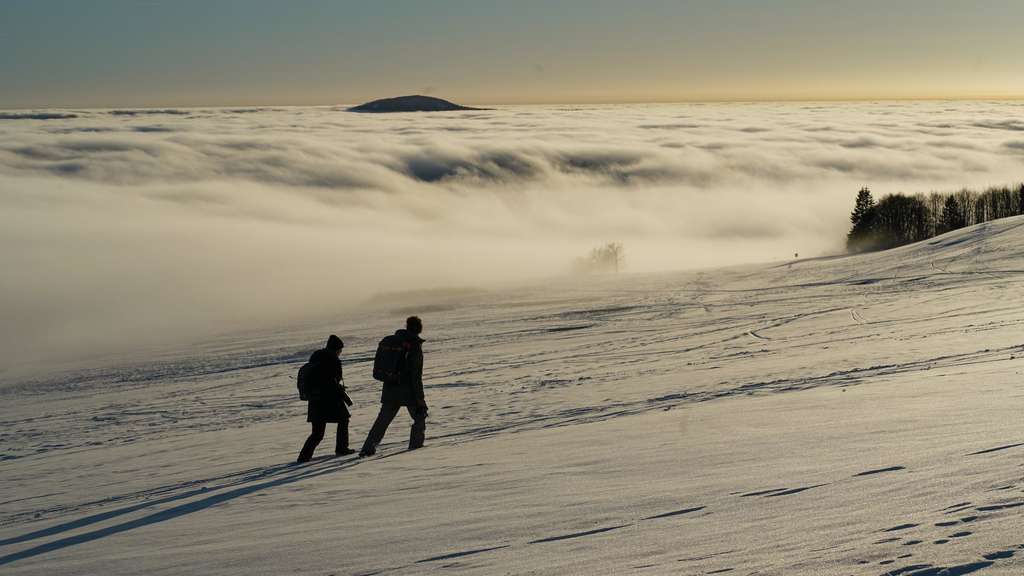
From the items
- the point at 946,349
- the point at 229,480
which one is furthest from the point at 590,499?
the point at 946,349

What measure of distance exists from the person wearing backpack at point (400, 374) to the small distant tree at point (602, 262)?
80.4 metres

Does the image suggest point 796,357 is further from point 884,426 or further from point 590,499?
point 590,499

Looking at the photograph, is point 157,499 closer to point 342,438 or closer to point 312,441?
point 312,441

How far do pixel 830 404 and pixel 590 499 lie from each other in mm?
4831

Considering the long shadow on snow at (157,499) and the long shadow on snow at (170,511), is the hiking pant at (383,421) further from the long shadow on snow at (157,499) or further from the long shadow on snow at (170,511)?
the long shadow on snow at (157,499)

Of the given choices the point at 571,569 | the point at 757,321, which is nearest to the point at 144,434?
the point at 571,569

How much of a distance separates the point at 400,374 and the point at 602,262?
293ft

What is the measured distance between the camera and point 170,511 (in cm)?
823

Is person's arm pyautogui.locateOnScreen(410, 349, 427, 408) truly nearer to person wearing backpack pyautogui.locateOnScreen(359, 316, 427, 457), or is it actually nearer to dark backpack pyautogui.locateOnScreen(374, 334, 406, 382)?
person wearing backpack pyautogui.locateOnScreen(359, 316, 427, 457)

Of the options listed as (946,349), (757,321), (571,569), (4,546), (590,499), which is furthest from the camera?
(757,321)

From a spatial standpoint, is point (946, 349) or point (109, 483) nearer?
point (109, 483)

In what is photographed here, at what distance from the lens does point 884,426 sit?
8656mm

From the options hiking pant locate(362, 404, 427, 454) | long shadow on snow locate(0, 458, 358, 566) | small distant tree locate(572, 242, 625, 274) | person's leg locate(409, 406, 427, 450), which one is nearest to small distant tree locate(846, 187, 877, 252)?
small distant tree locate(572, 242, 625, 274)

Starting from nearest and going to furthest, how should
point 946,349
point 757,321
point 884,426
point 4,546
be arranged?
point 4,546, point 884,426, point 946,349, point 757,321
